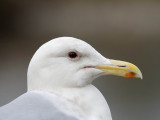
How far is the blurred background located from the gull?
2.00 metres

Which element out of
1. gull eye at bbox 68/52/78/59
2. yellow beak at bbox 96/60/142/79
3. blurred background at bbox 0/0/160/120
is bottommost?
blurred background at bbox 0/0/160/120

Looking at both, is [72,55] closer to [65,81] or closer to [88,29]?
[65,81]

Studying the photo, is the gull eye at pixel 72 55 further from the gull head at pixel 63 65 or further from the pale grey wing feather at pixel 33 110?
the pale grey wing feather at pixel 33 110

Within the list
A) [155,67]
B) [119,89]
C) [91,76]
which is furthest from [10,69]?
[91,76]

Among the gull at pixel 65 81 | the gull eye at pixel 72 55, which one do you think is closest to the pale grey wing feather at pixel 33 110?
the gull at pixel 65 81

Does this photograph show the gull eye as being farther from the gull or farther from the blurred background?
the blurred background

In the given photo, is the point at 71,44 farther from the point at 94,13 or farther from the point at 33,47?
the point at 94,13

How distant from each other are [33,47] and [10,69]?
266 mm

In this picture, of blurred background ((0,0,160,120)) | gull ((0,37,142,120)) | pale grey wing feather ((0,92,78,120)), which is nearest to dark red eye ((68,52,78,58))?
gull ((0,37,142,120))

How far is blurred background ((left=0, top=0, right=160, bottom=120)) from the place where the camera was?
3.16 meters

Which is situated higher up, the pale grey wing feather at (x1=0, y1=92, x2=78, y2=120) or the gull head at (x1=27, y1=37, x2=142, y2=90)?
the gull head at (x1=27, y1=37, x2=142, y2=90)

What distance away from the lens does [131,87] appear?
2.96 m

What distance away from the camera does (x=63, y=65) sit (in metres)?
0.97

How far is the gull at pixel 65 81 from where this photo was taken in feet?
3.07
